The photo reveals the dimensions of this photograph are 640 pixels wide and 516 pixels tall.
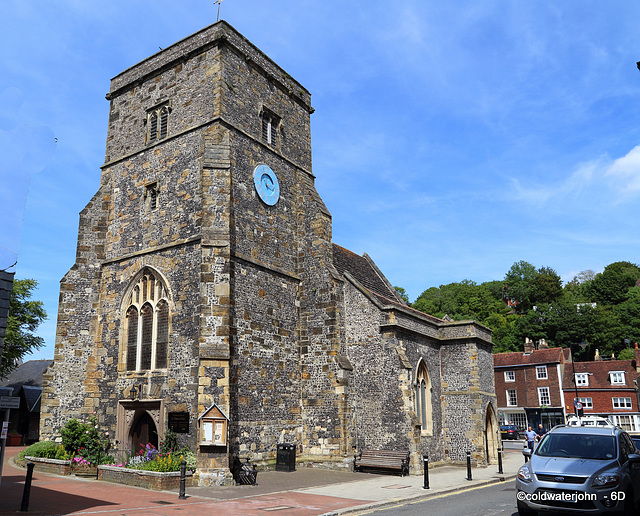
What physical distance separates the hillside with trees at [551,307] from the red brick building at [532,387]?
11.5m

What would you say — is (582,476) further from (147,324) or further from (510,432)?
(510,432)

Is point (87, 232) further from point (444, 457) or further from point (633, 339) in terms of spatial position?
point (633, 339)

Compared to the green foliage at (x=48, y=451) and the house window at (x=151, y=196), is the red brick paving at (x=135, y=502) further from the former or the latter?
the house window at (x=151, y=196)

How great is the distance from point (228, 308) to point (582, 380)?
46124 mm

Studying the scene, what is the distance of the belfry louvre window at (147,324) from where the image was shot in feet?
60.8

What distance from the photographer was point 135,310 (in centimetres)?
1989

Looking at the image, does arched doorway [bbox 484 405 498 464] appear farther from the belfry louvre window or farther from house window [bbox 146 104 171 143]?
house window [bbox 146 104 171 143]

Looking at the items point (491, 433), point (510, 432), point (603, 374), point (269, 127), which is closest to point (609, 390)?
point (603, 374)

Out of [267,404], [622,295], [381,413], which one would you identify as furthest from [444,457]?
[622,295]

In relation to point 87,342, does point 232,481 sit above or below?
below

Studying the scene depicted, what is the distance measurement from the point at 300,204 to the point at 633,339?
5916cm

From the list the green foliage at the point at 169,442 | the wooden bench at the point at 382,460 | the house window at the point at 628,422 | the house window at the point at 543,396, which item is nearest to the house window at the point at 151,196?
the green foliage at the point at 169,442

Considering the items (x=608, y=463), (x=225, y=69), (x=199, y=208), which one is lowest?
(x=608, y=463)

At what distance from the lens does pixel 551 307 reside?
70.5m
